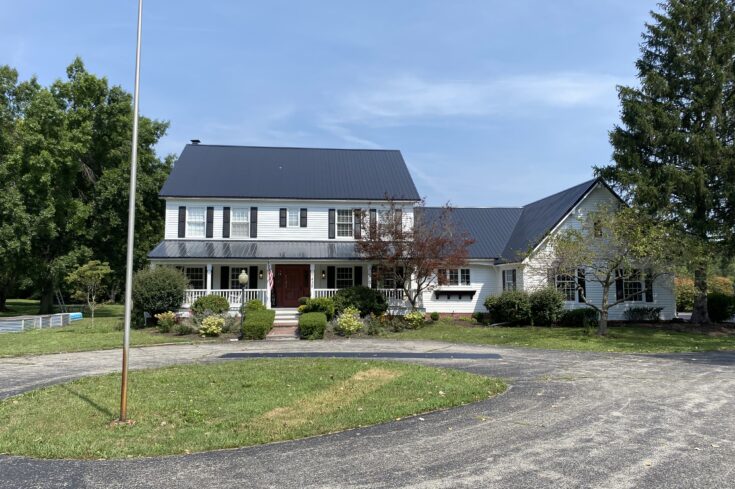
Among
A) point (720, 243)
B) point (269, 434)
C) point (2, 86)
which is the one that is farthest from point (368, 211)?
point (2, 86)

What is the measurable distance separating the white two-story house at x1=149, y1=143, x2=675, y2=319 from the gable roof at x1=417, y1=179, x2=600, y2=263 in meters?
0.09

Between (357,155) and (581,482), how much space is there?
29371 millimetres

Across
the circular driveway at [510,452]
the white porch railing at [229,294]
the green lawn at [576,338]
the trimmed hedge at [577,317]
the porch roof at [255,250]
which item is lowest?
the green lawn at [576,338]

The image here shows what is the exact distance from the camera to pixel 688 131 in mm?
23844

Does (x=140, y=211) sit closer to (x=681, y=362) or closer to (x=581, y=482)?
(x=681, y=362)

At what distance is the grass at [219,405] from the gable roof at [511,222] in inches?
623

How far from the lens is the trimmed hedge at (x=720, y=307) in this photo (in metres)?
26.4

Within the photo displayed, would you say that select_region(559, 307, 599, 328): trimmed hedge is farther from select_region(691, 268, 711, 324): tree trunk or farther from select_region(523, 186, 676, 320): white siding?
select_region(691, 268, 711, 324): tree trunk

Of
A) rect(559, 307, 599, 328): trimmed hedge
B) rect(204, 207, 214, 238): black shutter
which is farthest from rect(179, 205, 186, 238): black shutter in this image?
rect(559, 307, 599, 328): trimmed hedge

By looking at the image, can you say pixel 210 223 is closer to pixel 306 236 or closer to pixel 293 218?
pixel 293 218

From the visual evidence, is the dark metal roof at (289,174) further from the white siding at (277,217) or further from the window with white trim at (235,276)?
the window with white trim at (235,276)

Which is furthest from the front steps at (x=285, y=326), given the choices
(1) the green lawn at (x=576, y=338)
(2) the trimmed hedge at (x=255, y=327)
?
(1) the green lawn at (x=576, y=338)

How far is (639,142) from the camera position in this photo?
2458 cm

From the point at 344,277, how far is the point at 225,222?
725cm
